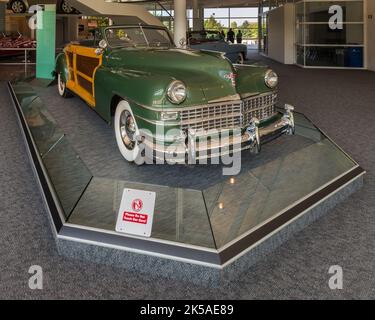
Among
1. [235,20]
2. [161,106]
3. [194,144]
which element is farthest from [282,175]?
[235,20]

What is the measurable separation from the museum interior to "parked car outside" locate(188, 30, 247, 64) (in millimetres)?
8624

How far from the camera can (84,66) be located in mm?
4770

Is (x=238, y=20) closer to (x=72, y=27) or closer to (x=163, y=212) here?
(x=72, y=27)

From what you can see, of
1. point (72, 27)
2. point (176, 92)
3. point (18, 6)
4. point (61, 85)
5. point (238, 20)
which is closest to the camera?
point (176, 92)

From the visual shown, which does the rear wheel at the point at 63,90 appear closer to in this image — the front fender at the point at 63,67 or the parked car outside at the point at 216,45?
the front fender at the point at 63,67

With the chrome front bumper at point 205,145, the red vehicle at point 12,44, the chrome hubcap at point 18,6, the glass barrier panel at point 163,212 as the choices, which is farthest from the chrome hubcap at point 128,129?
the chrome hubcap at point 18,6

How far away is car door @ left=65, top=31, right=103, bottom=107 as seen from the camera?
4.30 meters

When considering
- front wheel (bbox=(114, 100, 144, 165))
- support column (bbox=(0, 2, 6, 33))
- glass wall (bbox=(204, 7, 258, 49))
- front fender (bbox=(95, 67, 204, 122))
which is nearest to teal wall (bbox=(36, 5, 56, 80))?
front fender (bbox=(95, 67, 204, 122))

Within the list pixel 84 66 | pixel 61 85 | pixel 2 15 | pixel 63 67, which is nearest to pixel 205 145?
pixel 84 66

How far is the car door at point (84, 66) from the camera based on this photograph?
4.30m

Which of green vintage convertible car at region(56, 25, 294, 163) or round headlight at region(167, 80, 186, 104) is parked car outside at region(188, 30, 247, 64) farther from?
round headlight at region(167, 80, 186, 104)

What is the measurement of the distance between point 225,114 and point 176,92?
19.5 inches
